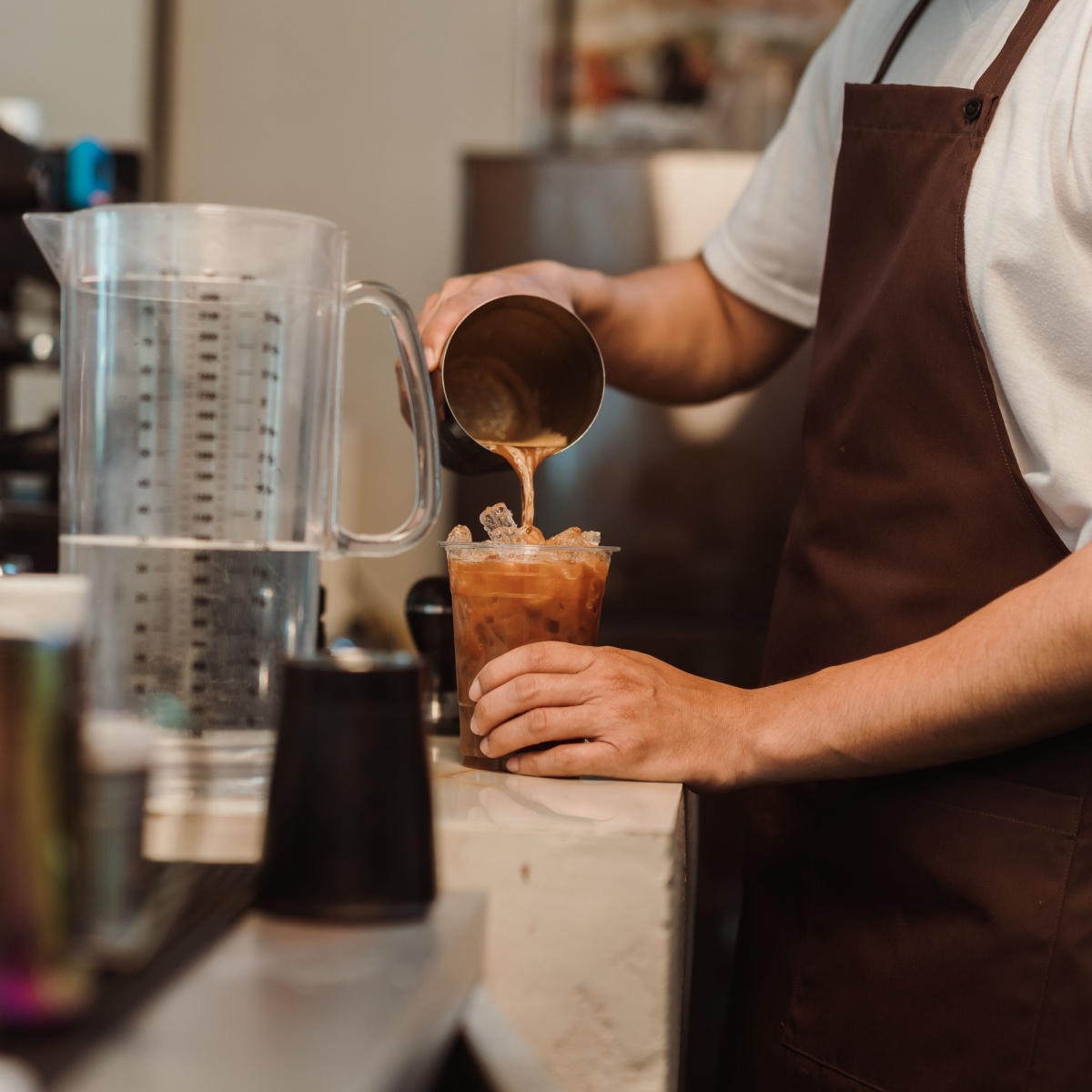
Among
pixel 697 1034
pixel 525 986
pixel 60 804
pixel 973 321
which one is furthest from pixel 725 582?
pixel 60 804

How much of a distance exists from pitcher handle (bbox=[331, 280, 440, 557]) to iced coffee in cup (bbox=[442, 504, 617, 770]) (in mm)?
44

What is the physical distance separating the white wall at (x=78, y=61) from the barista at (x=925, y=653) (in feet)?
8.03

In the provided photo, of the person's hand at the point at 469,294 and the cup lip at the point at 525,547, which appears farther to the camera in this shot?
the person's hand at the point at 469,294

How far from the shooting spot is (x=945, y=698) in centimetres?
81

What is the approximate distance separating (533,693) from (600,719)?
5 cm

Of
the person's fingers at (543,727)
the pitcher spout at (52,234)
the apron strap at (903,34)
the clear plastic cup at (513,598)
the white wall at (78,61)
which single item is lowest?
→ the person's fingers at (543,727)

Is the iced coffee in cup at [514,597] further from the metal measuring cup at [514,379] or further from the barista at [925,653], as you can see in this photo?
the metal measuring cup at [514,379]

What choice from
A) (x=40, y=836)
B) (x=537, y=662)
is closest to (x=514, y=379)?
(x=537, y=662)

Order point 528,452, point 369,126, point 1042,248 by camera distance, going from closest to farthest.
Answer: point 1042,248 → point 528,452 → point 369,126

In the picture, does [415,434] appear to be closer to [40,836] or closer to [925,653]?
[925,653]

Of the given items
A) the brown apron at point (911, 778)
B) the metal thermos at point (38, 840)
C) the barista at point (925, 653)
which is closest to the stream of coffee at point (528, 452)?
the barista at point (925, 653)

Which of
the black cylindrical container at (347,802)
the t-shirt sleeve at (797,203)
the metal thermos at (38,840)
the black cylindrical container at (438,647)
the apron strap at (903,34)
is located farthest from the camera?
the t-shirt sleeve at (797,203)

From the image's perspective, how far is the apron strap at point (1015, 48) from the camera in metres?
0.96

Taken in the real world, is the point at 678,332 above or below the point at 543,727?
above
